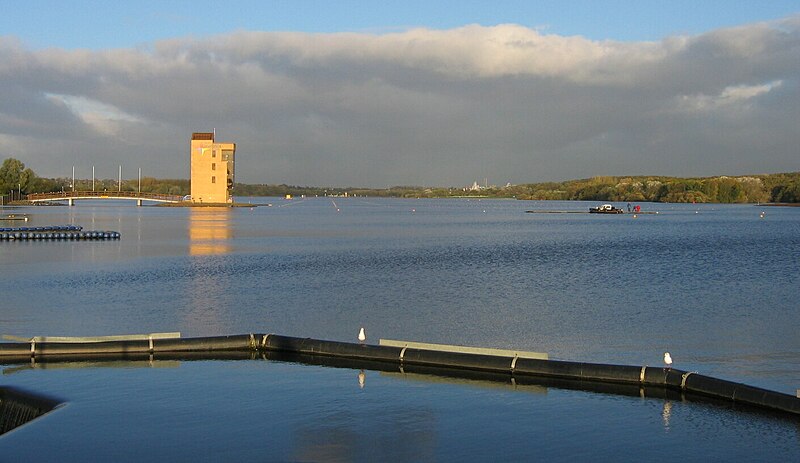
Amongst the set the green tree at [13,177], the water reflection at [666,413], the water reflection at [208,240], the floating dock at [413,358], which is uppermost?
the green tree at [13,177]

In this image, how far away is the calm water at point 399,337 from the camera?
12.7 m

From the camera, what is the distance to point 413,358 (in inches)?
699

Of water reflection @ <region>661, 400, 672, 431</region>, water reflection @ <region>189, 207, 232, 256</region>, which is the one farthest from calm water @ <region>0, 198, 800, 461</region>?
water reflection @ <region>189, 207, 232, 256</region>

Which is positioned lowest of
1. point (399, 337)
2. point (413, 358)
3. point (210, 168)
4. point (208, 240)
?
point (208, 240)

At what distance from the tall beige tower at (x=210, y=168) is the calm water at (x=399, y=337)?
93.9 m

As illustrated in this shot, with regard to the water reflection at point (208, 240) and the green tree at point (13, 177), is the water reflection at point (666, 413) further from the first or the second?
the green tree at point (13, 177)

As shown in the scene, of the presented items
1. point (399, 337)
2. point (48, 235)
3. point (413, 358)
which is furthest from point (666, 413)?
point (48, 235)

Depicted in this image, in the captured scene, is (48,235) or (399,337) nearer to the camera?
(399,337)

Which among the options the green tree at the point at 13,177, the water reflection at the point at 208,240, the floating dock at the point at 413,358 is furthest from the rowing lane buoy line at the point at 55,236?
the green tree at the point at 13,177

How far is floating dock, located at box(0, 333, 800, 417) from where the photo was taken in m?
15.3

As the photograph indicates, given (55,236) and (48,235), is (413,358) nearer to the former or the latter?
(55,236)

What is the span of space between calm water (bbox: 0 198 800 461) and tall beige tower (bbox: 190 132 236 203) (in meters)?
93.9

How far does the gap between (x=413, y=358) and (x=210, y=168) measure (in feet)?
430

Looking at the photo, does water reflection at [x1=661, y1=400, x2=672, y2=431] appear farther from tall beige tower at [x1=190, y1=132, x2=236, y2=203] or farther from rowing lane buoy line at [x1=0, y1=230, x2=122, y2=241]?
tall beige tower at [x1=190, y1=132, x2=236, y2=203]
